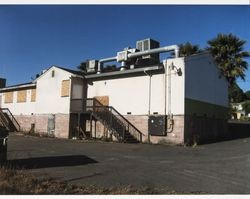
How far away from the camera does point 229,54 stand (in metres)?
30.3

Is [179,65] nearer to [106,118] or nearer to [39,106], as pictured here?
[106,118]

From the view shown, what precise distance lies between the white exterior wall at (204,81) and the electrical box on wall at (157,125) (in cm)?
213

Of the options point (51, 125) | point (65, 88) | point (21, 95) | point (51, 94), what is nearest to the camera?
point (65, 88)

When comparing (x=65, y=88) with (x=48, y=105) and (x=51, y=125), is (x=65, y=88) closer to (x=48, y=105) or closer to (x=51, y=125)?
(x=48, y=105)

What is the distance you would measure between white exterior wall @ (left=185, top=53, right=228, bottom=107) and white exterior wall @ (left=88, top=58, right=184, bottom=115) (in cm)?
70

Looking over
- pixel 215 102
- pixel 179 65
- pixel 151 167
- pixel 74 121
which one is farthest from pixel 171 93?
pixel 151 167

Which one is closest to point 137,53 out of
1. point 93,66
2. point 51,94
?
point 93,66

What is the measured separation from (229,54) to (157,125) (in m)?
11.7

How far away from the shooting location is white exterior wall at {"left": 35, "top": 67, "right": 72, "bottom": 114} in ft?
91.8

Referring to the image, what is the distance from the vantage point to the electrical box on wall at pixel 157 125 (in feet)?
72.5

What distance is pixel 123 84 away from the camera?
25031 millimetres

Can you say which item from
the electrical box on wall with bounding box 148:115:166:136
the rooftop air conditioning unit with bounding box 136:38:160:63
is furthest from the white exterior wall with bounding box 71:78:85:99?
the electrical box on wall with bounding box 148:115:166:136

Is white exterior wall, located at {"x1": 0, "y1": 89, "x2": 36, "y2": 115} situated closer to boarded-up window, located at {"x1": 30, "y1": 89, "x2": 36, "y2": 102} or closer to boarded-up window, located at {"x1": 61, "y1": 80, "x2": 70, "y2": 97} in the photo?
boarded-up window, located at {"x1": 30, "y1": 89, "x2": 36, "y2": 102}

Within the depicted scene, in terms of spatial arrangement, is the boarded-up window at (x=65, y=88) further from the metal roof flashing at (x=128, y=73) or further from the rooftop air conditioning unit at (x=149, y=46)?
the rooftop air conditioning unit at (x=149, y=46)
